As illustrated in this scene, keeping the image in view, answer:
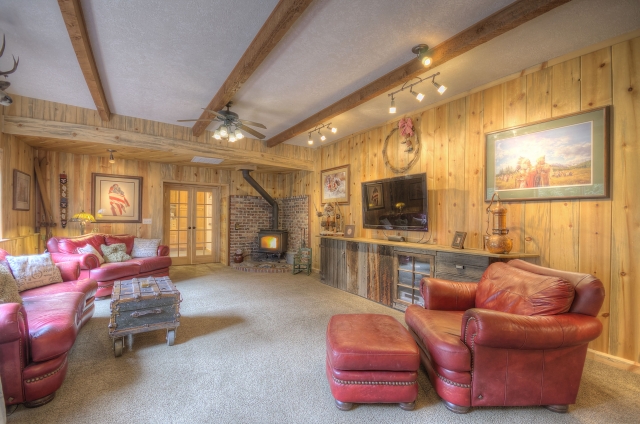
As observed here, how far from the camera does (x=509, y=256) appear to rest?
8.66 ft

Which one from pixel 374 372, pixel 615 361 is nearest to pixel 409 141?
pixel 615 361

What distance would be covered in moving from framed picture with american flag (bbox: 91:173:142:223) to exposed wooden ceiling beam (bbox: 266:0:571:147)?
468 centimetres

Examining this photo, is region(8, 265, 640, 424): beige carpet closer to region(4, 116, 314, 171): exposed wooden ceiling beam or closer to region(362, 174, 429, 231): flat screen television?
region(362, 174, 429, 231): flat screen television

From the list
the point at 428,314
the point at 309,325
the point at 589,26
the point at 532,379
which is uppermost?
the point at 589,26

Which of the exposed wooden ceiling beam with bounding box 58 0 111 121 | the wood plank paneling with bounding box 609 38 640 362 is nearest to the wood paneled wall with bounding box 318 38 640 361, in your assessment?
the wood plank paneling with bounding box 609 38 640 362

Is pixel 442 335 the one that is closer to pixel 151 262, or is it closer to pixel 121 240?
pixel 151 262

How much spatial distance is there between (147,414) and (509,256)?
3137 millimetres

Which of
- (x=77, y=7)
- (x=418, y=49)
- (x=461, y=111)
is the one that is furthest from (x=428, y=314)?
(x=77, y=7)

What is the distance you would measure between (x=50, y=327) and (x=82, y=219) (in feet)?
13.0

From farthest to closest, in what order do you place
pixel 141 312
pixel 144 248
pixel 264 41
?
pixel 144 248, pixel 141 312, pixel 264 41

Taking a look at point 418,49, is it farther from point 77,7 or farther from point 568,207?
point 77,7

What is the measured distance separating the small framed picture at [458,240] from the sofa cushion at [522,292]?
799 mm

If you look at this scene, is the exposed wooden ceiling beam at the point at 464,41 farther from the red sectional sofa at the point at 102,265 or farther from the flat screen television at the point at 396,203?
the red sectional sofa at the point at 102,265

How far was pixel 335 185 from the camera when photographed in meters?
5.46
